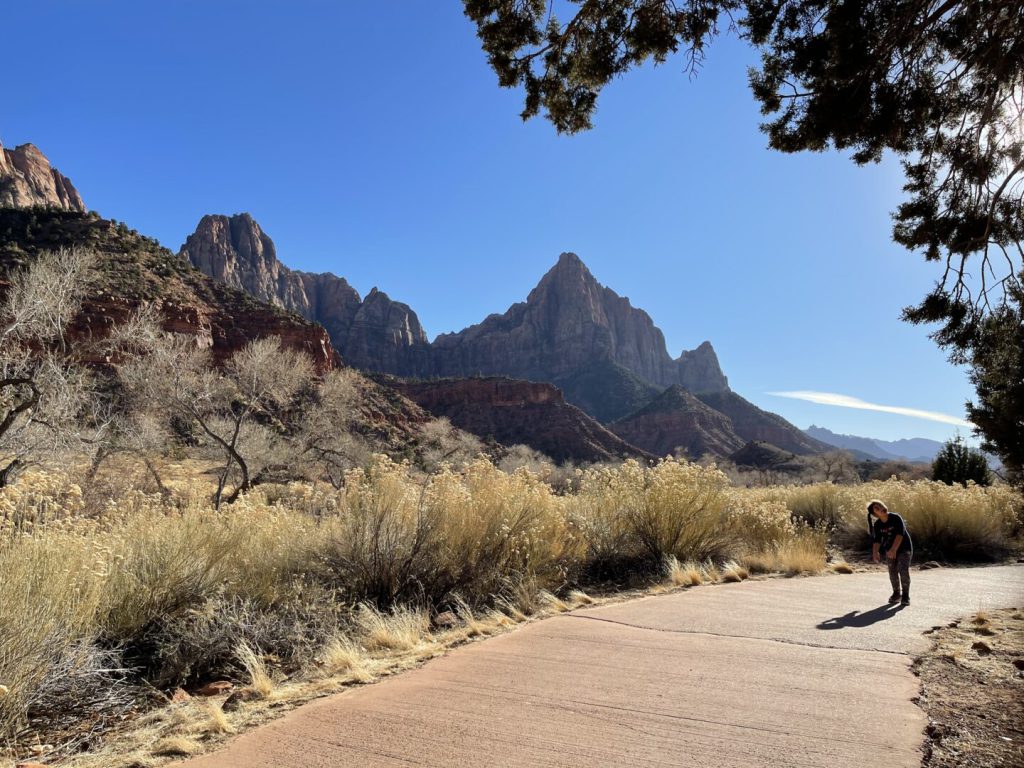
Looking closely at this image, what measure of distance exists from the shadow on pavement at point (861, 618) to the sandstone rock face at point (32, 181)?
96.4 meters

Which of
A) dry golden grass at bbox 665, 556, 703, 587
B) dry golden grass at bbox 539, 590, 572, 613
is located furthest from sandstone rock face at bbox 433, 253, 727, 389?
dry golden grass at bbox 539, 590, 572, 613

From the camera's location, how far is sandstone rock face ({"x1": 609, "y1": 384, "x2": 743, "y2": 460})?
79188 mm

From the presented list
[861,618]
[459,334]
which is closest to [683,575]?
[861,618]

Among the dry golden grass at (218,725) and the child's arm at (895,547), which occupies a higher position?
the child's arm at (895,547)

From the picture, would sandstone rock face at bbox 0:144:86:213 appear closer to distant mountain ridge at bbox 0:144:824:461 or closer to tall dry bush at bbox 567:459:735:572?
distant mountain ridge at bbox 0:144:824:461

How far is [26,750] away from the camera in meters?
2.81

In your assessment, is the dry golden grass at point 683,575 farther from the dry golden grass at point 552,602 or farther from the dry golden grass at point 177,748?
the dry golden grass at point 177,748

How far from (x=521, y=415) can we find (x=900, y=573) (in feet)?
222

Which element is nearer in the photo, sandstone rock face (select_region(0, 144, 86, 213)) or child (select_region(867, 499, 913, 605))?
child (select_region(867, 499, 913, 605))

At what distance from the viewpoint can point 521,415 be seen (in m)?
73.8

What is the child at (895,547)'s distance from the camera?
19.9 feet

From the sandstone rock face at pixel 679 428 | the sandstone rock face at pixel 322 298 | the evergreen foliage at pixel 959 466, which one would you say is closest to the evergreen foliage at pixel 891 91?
the evergreen foliage at pixel 959 466

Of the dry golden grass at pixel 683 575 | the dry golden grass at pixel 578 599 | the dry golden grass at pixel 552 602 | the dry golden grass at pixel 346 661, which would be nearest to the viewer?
the dry golden grass at pixel 346 661

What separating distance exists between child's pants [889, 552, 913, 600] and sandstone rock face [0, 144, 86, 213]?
96.3 metres
